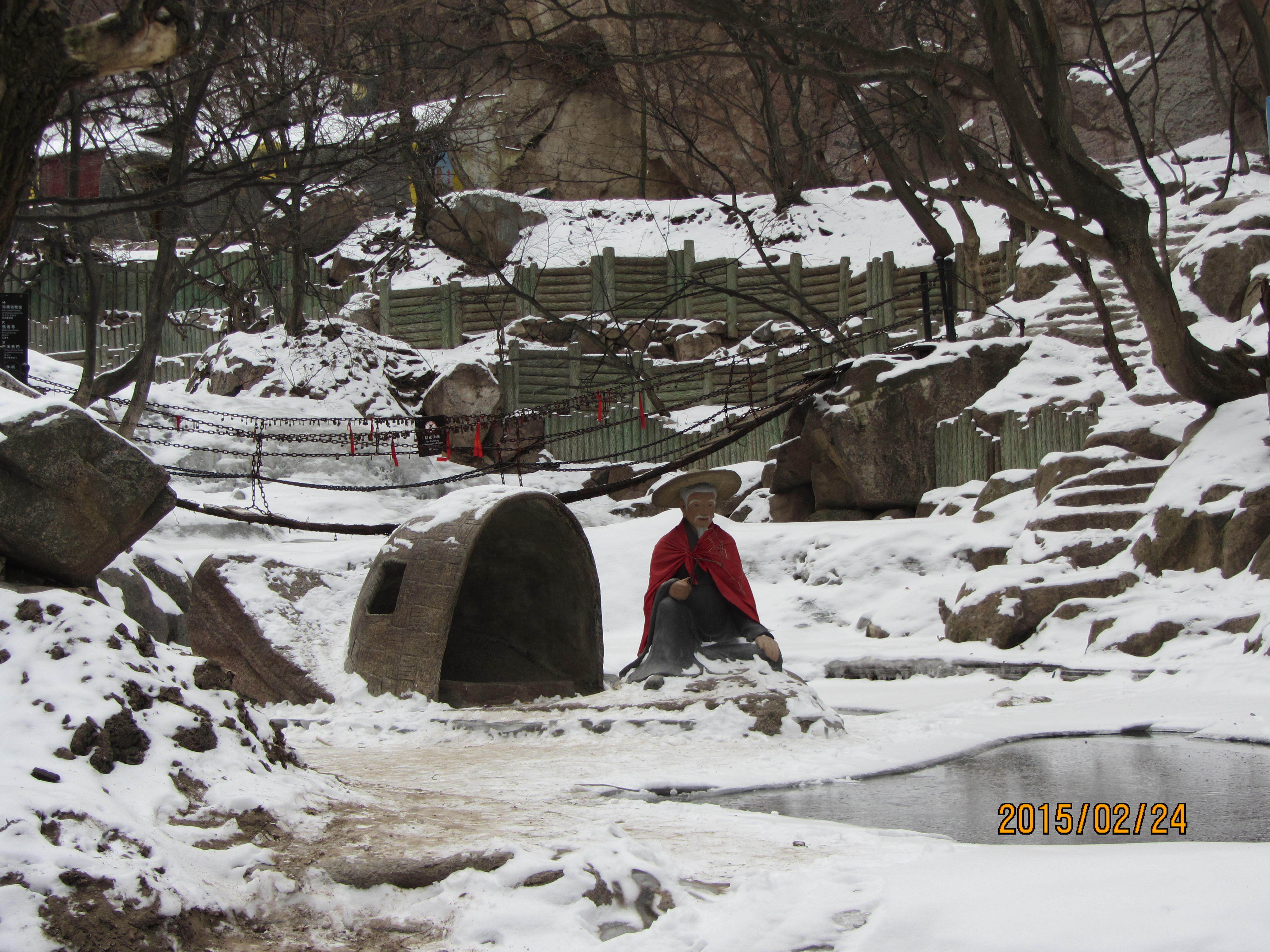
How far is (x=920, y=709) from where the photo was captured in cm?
606

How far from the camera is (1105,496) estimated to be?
8891 millimetres

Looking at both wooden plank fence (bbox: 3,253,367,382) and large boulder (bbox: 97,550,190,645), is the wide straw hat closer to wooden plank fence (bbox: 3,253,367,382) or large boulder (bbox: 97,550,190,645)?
large boulder (bbox: 97,550,190,645)

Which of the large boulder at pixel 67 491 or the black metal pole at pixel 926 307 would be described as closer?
the large boulder at pixel 67 491

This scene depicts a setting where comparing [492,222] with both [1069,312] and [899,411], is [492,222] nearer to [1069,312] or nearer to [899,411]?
[1069,312]

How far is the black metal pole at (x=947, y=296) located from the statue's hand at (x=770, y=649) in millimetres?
7745

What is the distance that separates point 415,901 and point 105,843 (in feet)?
2.27

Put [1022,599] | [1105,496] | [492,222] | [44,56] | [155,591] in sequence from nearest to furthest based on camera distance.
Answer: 1. [44,56]
2. [155,591]
3. [1022,599]
4. [1105,496]
5. [492,222]

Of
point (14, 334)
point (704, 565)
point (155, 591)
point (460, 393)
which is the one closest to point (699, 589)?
point (704, 565)

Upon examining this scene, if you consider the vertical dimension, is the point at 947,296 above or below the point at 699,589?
above

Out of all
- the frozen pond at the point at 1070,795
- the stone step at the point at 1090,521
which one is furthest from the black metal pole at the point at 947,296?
the frozen pond at the point at 1070,795

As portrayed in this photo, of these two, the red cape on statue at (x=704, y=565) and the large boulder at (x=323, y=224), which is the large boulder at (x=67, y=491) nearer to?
the red cape on statue at (x=704, y=565)

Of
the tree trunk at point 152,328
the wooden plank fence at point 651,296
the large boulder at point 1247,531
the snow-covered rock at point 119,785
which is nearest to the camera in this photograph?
the snow-covered rock at point 119,785

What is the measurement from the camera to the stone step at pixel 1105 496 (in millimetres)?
8820
